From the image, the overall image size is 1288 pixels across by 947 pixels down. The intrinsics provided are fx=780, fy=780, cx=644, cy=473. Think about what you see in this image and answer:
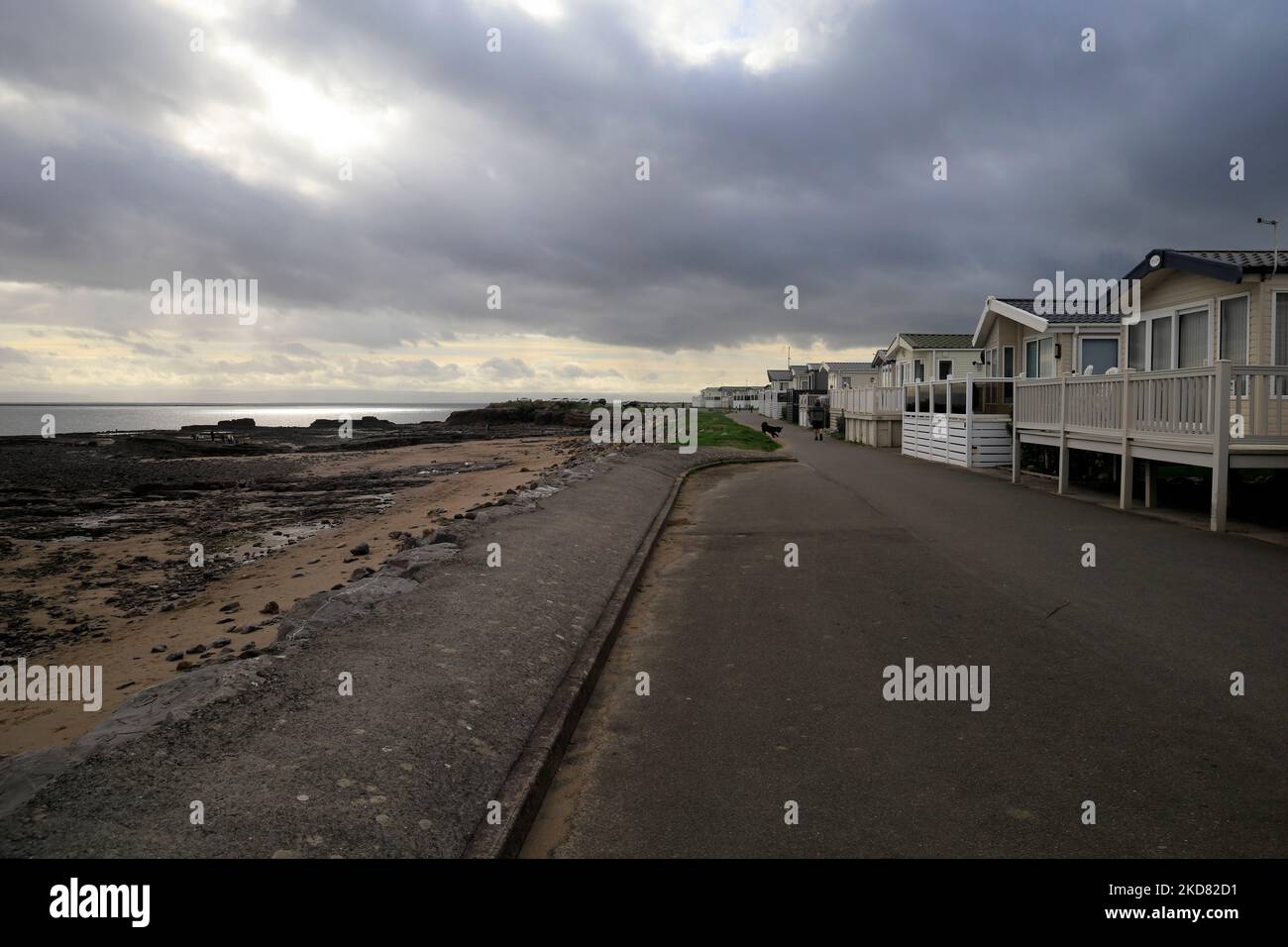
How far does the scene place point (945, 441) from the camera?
2670 cm

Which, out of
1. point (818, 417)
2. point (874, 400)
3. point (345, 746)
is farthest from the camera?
point (818, 417)

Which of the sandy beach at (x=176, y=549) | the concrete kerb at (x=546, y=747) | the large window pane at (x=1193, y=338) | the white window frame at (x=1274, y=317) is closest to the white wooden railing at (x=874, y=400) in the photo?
the sandy beach at (x=176, y=549)

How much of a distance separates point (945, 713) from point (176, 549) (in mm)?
14106

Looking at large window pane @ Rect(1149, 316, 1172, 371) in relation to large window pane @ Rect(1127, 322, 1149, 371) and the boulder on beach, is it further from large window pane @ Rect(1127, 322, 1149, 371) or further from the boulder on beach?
the boulder on beach

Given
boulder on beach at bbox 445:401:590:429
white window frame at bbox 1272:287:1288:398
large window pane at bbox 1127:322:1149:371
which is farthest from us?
boulder on beach at bbox 445:401:590:429

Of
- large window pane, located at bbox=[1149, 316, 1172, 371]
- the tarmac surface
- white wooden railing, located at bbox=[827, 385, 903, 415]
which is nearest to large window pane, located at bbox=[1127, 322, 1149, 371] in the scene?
large window pane, located at bbox=[1149, 316, 1172, 371]

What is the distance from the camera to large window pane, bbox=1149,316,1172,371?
1881cm

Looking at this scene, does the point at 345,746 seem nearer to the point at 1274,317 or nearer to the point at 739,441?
the point at 1274,317

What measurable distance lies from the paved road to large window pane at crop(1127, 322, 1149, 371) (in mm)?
10077

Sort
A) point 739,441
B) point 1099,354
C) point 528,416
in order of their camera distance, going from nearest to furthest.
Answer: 1. point 1099,354
2. point 739,441
3. point 528,416

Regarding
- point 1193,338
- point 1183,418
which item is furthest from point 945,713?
point 1193,338

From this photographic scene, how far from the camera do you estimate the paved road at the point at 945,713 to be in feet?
13.1

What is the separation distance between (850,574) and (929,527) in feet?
13.4

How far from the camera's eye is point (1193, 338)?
17.9m
